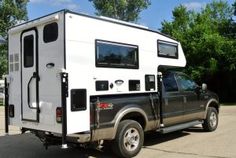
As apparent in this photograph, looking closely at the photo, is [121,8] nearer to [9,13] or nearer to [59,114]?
[9,13]

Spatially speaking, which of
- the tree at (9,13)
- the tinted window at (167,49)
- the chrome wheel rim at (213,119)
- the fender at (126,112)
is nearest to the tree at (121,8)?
the tree at (9,13)

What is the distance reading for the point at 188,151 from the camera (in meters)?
9.27

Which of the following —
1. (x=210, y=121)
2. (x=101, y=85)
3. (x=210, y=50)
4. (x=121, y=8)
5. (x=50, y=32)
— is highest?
(x=121, y=8)

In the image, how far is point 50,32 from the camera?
790 cm

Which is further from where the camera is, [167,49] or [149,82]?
[167,49]

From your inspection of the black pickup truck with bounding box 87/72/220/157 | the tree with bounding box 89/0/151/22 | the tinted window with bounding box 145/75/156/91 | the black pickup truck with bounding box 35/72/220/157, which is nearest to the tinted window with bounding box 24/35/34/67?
the black pickup truck with bounding box 35/72/220/157

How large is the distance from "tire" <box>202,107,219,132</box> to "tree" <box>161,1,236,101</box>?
1437 cm

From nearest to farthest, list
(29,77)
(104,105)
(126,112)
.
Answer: (104,105), (29,77), (126,112)

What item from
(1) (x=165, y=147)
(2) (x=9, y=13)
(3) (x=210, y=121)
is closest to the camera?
(1) (x=165, y=147)

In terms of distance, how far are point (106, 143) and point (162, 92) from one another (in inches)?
81.2

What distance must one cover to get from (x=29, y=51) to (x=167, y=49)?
359 cm

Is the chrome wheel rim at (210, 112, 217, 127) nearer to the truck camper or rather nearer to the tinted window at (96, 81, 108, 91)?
the truck camper

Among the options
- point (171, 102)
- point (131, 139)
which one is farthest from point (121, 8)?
point (131, 139)

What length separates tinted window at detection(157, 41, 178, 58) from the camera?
32.8ft
